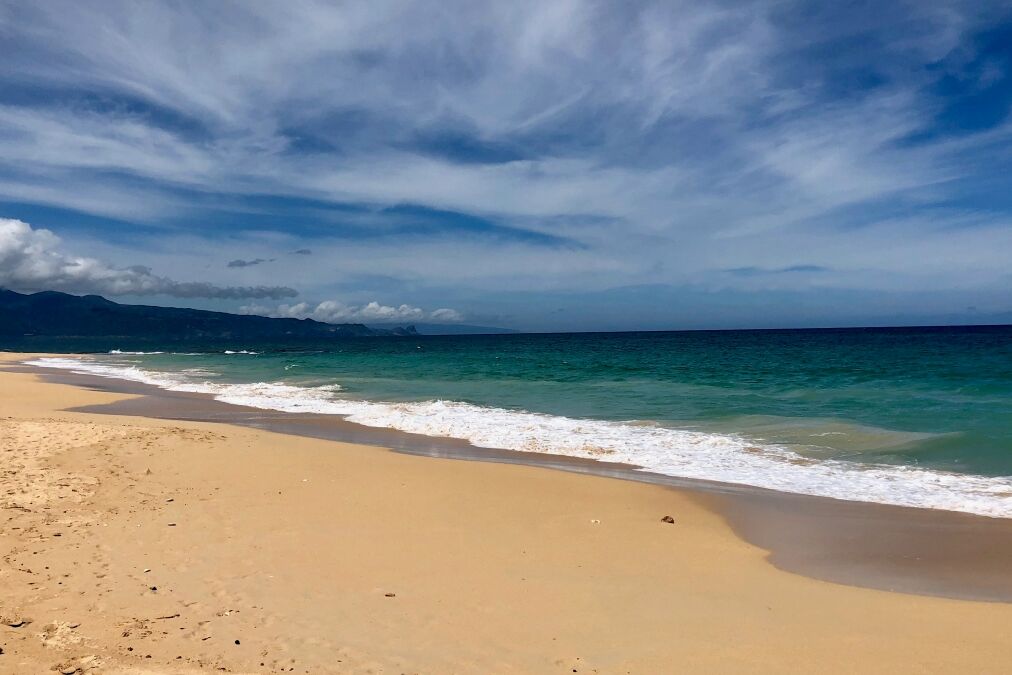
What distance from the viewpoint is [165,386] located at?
30.1 meters

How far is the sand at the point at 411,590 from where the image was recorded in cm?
444

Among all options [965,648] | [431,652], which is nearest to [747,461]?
[965,648]

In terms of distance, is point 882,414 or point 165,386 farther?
point 165,386

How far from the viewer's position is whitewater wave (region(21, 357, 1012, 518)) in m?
10.0

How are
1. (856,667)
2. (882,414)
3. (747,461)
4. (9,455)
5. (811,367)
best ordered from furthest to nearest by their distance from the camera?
1. (811,367)
2. (882,414)
3. (747,461)
4. (9,455)
5. (856,667)

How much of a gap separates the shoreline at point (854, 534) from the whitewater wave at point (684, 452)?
1.85 feet

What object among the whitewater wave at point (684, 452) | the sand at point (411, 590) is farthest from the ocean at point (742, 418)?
the sand at point (411, 590)

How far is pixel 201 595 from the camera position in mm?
5246

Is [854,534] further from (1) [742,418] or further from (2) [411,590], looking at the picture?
(1) [742,418]

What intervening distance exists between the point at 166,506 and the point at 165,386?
25219 mm

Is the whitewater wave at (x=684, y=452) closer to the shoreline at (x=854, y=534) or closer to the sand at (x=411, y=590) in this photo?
the shoreline at (x=854, y=534)

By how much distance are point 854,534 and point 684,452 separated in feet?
19.2

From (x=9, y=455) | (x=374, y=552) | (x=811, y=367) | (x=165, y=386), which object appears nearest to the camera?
(x=374, y=552)

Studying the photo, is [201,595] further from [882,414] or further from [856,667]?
[882,414]
